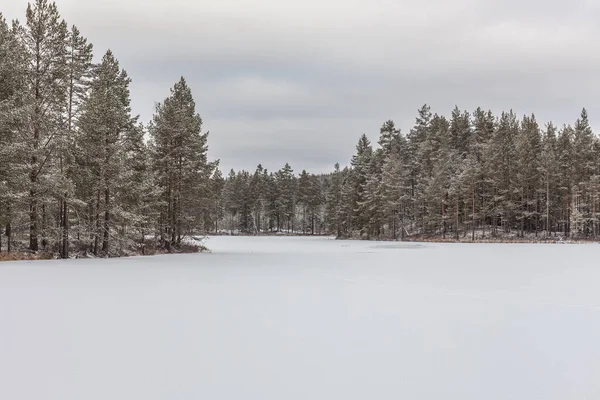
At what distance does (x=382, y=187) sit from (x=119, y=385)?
56523 millimetres

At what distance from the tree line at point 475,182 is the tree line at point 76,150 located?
2329cm

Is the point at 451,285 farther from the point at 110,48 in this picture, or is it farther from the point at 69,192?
the point at 110,48

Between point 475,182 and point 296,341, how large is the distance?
5351 cm

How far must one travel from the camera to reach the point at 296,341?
694cm

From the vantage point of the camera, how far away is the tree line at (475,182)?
5603 cm

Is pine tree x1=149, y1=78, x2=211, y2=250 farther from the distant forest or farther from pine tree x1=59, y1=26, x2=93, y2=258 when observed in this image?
pine tree x1=59, y1=26, x2=93, y2=258

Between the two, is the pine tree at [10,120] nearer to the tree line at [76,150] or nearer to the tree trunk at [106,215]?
the tree line at [76,150]

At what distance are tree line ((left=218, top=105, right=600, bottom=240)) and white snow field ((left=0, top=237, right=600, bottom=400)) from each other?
43.8m

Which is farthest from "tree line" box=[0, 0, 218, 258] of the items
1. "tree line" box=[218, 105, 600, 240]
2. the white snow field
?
"tree line" box=[218, 105, 600, 240]

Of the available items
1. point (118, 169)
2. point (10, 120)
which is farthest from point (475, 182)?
point (10, 120)

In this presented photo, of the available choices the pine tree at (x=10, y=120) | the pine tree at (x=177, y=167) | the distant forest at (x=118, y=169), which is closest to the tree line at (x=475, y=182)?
the distant forest at (x=118, y=169)

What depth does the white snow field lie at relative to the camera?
489 centimetres

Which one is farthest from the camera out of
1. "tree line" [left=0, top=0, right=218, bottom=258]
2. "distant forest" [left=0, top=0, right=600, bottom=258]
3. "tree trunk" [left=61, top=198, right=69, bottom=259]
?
"tree trunk" [left=61, top=198, right=69, bottom=259]

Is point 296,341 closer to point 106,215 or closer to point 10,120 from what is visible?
point 10,120
